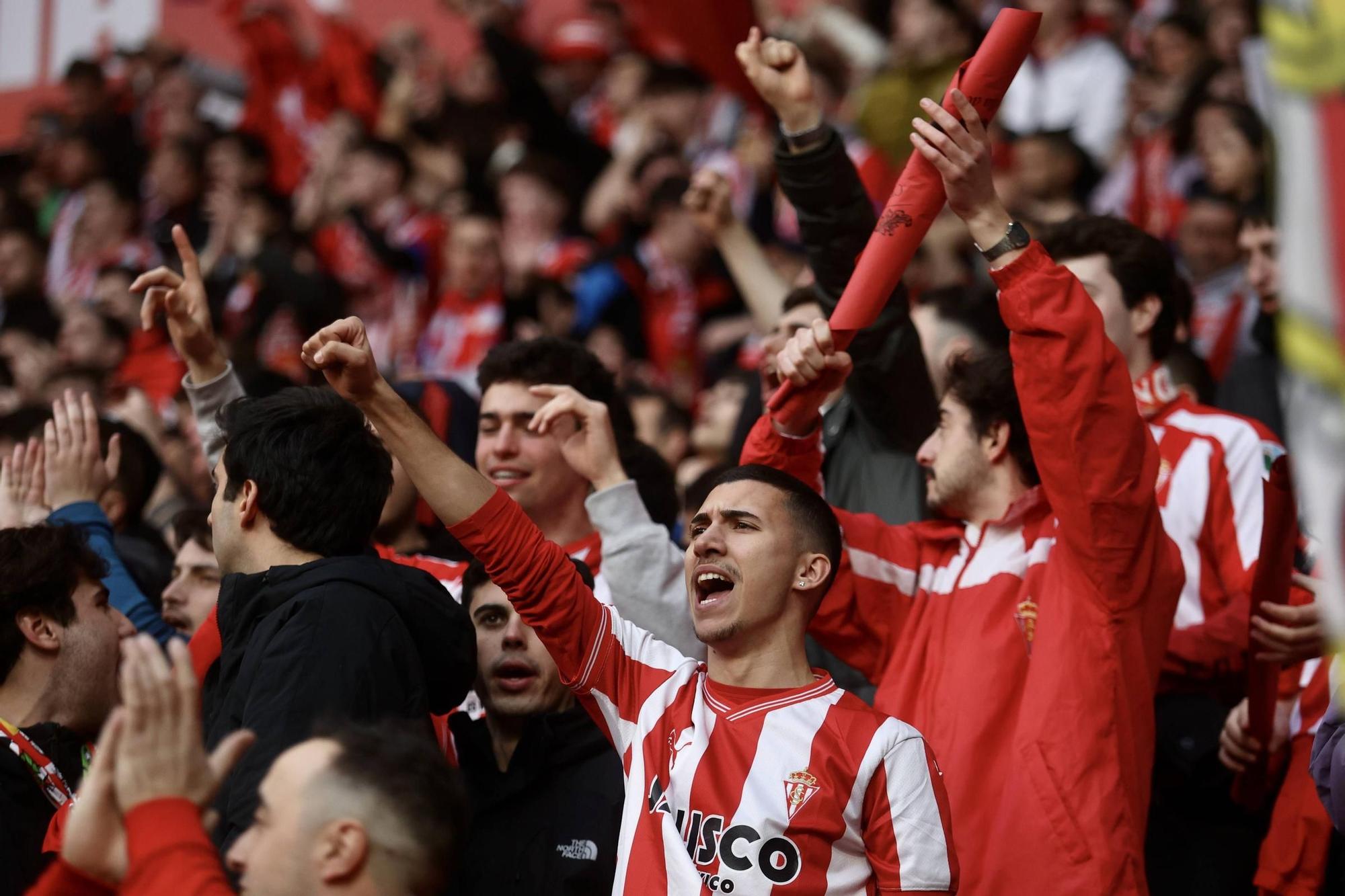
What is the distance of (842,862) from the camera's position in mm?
3018

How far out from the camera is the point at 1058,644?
3.35m

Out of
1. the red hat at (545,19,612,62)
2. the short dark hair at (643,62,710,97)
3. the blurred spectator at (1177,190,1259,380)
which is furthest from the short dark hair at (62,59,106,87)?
the blurred spectator at (1177,190,1259,380)

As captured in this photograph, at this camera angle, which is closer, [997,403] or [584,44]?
[997,403]

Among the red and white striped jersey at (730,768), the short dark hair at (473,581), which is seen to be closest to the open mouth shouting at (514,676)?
the short dark hair at (473,581)

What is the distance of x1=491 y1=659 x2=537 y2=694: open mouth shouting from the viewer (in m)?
3.85

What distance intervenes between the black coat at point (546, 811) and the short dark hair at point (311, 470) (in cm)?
69

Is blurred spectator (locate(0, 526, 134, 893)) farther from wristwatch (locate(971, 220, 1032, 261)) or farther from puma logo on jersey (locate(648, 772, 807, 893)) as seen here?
wristwatch (locate(971, 220, 1032, 261))

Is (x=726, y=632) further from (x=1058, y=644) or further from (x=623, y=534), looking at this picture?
(x=1058, y=644)

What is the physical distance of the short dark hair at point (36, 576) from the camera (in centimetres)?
366

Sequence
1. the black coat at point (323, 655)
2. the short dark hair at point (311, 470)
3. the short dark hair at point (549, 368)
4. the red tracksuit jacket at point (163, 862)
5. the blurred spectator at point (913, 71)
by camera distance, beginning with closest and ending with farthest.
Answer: the red tracksuit jacket at point (163, 862) → the black coat at point (323, 655) → the short dark hair at point (311, 470) → the short dark hair at point (549, 368) → the blurred spectator at point (913, 71)

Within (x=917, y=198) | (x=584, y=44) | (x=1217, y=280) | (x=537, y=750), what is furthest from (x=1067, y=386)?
(x=584, y=44)

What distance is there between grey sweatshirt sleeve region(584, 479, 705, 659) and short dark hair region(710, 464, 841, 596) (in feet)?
0.89

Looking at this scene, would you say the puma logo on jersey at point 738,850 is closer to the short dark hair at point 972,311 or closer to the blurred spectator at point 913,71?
the short dark hair at point 972,311

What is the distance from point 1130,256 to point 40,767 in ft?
9.98
